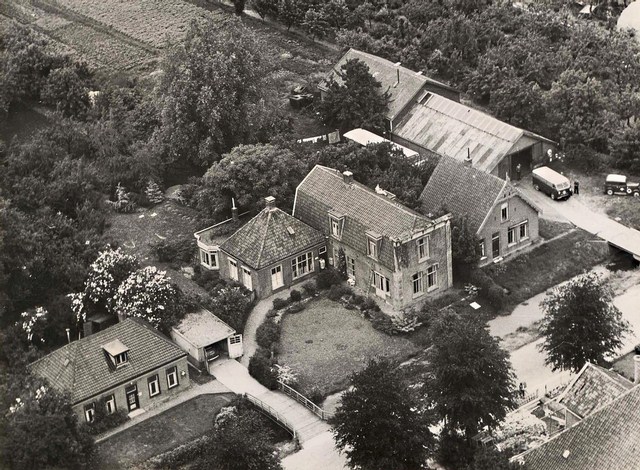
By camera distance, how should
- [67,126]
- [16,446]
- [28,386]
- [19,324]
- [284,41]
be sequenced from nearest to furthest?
[16,446], [28,386], [19,324], [67,126], [284,41]

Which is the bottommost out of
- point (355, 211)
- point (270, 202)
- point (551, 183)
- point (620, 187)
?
point (620, 187)

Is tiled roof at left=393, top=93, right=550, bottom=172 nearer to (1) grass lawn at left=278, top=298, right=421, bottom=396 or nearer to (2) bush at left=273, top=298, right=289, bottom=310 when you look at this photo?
(1) grass lawn at left=278, top=298, right=421, bottom=396

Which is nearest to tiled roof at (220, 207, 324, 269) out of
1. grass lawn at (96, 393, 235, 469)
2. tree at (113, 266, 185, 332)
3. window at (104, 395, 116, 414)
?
tree at (113, 266, 185, 332)

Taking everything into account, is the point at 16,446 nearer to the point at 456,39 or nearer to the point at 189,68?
the point at 189,68

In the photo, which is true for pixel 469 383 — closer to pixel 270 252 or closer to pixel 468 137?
pixel 270 252

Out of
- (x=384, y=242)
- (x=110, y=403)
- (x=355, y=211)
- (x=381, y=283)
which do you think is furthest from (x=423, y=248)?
(x=110, y=403)

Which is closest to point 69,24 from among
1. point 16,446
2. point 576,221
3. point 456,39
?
point 456,39

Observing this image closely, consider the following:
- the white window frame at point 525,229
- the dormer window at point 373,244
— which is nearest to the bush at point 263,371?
the dormer window at point 373,244
